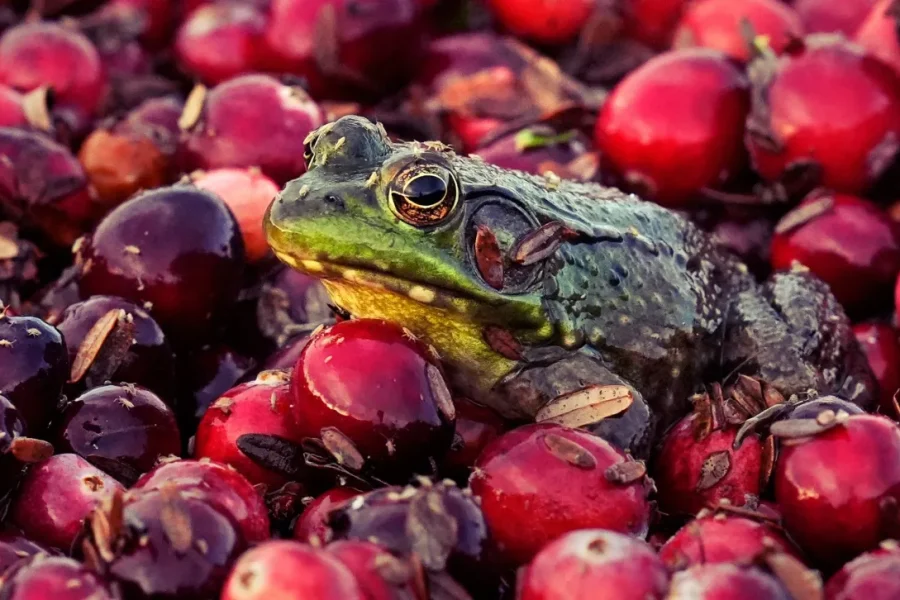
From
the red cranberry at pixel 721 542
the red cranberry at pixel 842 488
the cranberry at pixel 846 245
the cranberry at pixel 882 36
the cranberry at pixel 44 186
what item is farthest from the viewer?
the cranberry at pixel 882 36

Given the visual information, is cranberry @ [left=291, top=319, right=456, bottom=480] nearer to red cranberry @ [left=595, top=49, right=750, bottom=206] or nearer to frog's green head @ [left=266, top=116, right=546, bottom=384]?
frog's green head @ [left=266, top=116, right=546, bottom=384]

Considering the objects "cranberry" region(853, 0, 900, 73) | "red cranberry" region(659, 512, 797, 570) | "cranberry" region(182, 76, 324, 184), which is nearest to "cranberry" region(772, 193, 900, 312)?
"cranberry" region(853, 0, 900, 73)

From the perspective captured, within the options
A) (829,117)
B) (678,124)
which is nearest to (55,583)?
(678,124)

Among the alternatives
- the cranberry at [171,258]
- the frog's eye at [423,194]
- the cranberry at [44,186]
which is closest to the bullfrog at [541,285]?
the frog's eye at [423,194]

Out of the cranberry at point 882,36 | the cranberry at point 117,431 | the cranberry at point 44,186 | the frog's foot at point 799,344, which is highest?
the cranberry at point 882,36

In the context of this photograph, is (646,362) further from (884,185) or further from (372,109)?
(372,109)

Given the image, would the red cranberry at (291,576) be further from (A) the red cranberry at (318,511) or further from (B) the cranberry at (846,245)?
(B) the cranberry at (846,245)

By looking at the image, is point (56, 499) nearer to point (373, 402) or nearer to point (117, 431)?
point (117, 431)
